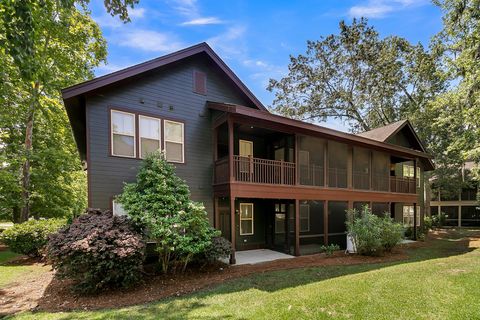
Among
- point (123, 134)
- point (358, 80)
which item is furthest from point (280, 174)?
point (358, 80)

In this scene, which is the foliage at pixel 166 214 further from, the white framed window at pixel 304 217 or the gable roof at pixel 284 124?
the white framed window at pixel 304 217

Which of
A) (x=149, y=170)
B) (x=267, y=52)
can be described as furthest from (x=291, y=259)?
(x=267, y=52)

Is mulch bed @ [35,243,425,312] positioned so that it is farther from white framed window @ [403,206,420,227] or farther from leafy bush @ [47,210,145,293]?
white framed window @ [403,206,420,227]

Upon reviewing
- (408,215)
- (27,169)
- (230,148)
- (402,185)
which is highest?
(230,148)

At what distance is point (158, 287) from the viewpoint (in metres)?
7.44

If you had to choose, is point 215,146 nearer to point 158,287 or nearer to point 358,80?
point 158,287

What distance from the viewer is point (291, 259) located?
430 inches

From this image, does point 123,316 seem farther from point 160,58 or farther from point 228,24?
point 228,24

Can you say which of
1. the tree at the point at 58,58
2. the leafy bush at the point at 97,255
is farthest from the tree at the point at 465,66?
the tree at the point at 58,58

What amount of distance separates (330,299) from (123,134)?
8279 mm

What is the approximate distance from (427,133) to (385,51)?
8.43 m

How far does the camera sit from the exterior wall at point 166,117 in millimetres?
9367

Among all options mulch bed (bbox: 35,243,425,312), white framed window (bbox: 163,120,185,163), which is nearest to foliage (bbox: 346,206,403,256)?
mulch bed (bbox: 35,243,425,312)

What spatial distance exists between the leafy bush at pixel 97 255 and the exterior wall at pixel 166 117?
2207 mm
